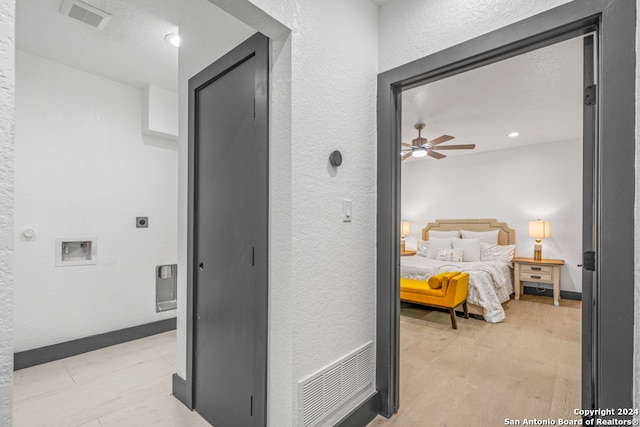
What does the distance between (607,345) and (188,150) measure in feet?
7.75

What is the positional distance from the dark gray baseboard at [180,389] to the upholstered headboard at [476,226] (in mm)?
5359

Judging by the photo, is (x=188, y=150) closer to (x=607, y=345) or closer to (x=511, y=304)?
(x=607, y=345)

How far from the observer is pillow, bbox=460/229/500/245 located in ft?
18.1

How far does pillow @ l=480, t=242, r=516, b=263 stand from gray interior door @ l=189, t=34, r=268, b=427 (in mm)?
4827

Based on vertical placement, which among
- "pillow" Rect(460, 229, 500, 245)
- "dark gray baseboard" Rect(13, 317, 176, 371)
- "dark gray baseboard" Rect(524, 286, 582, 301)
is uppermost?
"pillow" Rect(460, 229, 500, 245)

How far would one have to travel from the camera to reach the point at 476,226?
5.84 m

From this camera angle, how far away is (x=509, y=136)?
4.82 meters

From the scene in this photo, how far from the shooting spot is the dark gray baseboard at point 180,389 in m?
2.04

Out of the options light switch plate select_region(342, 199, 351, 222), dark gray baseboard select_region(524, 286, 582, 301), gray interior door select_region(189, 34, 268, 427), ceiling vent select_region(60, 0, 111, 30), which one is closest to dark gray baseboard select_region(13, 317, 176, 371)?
gray interior door select_region(189, 34, 268, 427)

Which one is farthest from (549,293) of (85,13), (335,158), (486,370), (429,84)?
(85,13)

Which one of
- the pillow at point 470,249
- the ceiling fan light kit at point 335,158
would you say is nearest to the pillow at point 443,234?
the pillow at point 470,249

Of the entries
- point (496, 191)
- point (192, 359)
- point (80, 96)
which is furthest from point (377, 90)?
point (496, 191)

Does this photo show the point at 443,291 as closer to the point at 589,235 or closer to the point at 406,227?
the point at 589,235

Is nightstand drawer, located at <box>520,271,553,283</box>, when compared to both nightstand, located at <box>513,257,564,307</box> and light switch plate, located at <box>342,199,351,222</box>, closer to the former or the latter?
nightstand, located at <box>513,257,564,307</box>
